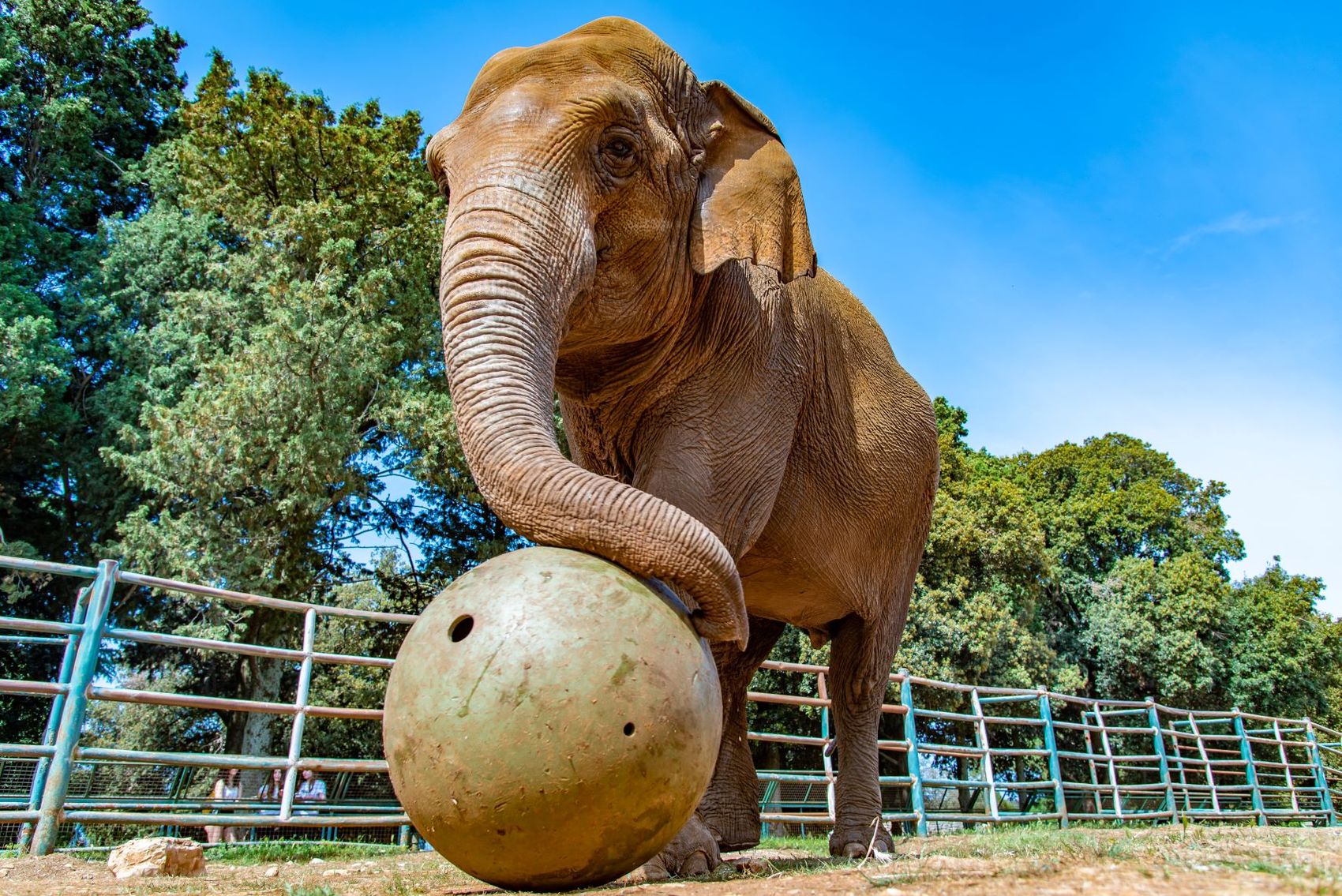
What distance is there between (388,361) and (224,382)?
9.21 feet

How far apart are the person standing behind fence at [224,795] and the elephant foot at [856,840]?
6996 mm

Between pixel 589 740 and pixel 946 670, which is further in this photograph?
pixel 946 670

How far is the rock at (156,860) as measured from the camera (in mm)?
4734

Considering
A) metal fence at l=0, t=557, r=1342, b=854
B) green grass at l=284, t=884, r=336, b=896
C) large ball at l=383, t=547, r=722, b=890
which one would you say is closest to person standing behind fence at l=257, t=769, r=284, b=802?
metal fence at l=0, t=557, r=1342, b=854

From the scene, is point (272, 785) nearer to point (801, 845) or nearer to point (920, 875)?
point (801, 845)

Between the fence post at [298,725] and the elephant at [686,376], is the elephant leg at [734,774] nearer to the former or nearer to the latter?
the elephant at [686,376]

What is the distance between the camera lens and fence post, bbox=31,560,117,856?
573 centimetres

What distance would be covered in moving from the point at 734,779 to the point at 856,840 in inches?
34.2

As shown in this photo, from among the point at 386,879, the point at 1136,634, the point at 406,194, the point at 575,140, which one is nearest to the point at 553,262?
the point at 575,140

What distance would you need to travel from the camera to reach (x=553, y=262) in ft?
12.9

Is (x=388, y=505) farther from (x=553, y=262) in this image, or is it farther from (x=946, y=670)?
(x=553, y=262)

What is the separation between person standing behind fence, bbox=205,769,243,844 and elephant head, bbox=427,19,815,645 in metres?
Answer: 8.49

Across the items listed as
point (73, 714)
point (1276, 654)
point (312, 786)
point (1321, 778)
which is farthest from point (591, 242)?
point (1276, 654)

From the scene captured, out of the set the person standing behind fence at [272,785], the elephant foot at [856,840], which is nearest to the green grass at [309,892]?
the elephant foot at [856,840]
